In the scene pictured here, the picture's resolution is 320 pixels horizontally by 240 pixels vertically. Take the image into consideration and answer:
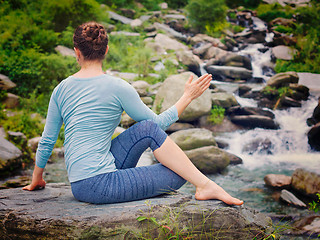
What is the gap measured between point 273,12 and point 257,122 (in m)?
14.5

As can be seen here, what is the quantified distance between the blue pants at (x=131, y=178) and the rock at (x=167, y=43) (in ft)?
41.3

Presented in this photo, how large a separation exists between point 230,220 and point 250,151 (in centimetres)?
531

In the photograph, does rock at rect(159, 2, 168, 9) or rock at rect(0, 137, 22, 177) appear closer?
rock at rect(0, 137, 22, 177)

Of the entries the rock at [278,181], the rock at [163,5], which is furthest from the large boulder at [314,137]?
the rock at [163,5]

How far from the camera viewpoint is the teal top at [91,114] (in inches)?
79.6

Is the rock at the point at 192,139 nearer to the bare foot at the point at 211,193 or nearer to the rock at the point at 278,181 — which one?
the rock at the point at 278,181

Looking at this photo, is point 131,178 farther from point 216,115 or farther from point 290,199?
point 216,115

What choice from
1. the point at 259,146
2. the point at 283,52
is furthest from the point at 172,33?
the point at 259,146

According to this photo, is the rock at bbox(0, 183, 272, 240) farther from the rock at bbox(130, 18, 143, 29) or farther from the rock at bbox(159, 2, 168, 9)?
the rock at bbox(159, 2, 168, 9)

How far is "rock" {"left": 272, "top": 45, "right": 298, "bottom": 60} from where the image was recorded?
504 inches

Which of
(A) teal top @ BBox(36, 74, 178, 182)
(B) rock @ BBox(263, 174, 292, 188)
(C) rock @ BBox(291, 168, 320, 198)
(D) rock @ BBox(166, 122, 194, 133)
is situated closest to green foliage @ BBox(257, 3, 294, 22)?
(D) rock @ BBox(166, 122, 194, 133)

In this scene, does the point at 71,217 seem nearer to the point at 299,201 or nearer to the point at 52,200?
the point at 52,200

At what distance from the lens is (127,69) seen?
11.2 m

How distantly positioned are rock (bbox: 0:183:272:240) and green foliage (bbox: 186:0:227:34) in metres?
16.5
